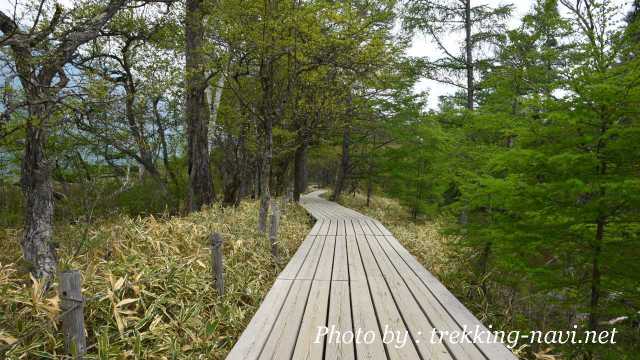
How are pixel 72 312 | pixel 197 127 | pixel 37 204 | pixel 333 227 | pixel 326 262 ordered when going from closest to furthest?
pixel 72 312
pixel 37 204
pixel 326 262
pixel 333 227
pixel 197 127

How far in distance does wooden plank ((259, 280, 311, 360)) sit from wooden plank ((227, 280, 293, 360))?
2.1 inches

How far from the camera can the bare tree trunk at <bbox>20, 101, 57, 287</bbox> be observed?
5008 millimetres

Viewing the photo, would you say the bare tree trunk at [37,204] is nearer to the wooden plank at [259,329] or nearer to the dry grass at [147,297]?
the dry grass at [147,297]

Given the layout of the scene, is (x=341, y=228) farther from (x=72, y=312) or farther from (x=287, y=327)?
(x=72, y=312)

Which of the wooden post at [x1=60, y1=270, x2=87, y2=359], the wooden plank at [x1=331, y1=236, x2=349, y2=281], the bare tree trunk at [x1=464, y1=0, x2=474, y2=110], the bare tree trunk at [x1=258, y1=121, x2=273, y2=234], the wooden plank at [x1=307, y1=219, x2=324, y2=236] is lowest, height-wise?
the wooden plank at [x1=331, y1=236, x2=349, y2=281]

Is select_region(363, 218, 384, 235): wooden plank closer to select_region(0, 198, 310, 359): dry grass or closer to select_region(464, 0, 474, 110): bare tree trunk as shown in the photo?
select_region(0, 198, 310, 359): dry grass

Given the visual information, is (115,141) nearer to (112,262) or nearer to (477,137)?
(112,262)

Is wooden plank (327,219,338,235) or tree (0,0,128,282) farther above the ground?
tree (0,0,128,282)

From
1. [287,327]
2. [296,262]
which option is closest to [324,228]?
[296,262]

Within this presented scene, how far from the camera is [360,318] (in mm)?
3492

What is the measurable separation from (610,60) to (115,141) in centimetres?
1094

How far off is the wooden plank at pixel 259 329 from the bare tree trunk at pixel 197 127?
7294 millimetres

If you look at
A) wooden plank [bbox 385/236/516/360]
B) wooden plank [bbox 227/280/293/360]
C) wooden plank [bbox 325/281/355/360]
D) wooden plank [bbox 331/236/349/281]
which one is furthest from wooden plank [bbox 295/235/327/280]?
wooden plank [bbox 385/236/516/360]

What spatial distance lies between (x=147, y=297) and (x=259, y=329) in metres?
1.67
